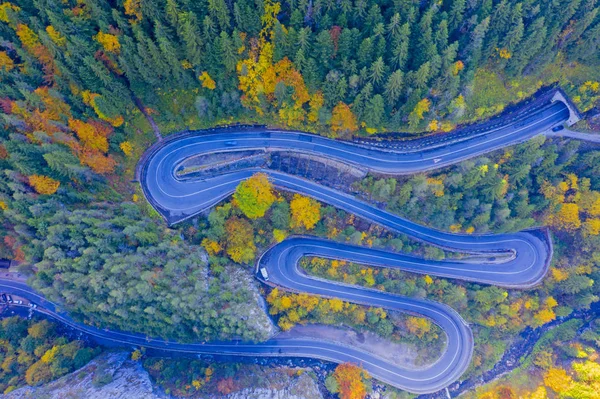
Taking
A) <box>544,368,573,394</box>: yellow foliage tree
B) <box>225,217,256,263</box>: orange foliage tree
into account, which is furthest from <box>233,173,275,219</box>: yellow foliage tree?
<box>544,368,573,394</box>: yellow foliage tree

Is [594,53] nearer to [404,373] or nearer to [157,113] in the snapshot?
[404,373]

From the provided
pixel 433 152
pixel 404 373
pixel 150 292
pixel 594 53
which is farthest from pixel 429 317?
pixel 594 53

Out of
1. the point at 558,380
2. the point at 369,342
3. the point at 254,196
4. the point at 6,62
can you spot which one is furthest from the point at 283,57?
the point at 558,380

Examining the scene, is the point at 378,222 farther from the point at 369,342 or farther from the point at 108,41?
the point at 108,41

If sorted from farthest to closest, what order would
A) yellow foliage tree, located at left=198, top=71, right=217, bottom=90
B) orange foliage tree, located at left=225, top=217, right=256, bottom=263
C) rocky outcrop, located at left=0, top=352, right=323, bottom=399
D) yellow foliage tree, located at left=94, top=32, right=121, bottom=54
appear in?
orange foliage tree, located at left=225, top=217, right=256, bottom=263 < yellow foliage tree, located at left=198, top=71, right=217, bottom=90 < rocky outcrop, located at left=0, top=352, right=323, bottom=399 < yellow foliage tree, located at left=94, top=32, right=121, bottom=54

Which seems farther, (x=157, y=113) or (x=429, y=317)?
(x=429, y=317)

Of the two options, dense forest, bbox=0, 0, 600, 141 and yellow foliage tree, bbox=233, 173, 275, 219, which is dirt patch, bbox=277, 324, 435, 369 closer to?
yellow foliage tree, bbox=233, 173, 275, 219
